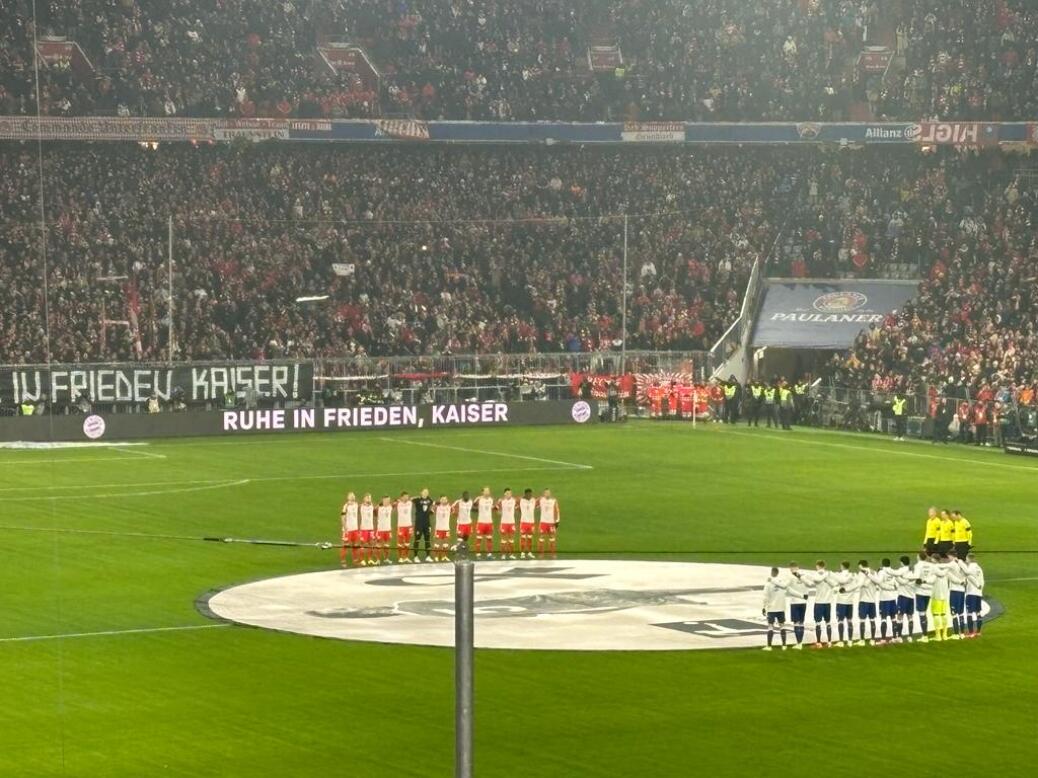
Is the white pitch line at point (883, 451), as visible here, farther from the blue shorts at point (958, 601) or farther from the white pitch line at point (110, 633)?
the white pitch line at point (110, 633)

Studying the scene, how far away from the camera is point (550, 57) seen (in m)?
69.3

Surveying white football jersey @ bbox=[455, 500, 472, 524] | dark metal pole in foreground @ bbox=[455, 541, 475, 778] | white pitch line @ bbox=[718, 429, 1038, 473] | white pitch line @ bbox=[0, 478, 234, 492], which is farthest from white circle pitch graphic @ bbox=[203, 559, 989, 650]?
white pitch line @ bbox=[718, 429, 1038, 473]

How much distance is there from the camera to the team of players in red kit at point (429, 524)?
33.7m


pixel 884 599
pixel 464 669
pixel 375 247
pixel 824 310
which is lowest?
pixel 884 599

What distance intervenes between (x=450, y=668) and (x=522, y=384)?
113 ft

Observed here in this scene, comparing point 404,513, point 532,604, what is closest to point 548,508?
point 404,513

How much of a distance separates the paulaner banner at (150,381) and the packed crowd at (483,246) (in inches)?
79.4

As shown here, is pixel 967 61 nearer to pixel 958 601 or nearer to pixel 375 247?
pixel 375 247

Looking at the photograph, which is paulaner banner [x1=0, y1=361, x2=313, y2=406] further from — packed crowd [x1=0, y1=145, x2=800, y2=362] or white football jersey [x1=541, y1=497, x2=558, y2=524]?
white football jersey [x1=541, y1=497, x2=558, y2=524]

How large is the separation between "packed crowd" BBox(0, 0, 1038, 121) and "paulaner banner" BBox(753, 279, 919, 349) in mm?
7739

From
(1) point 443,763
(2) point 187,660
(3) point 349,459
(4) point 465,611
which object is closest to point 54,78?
(3) point 349,459

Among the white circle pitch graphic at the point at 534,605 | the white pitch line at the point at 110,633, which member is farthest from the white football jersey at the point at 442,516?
the white pitch line at the point at 110,633

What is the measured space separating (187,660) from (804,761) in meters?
8.97

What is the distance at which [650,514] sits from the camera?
40.6 m
